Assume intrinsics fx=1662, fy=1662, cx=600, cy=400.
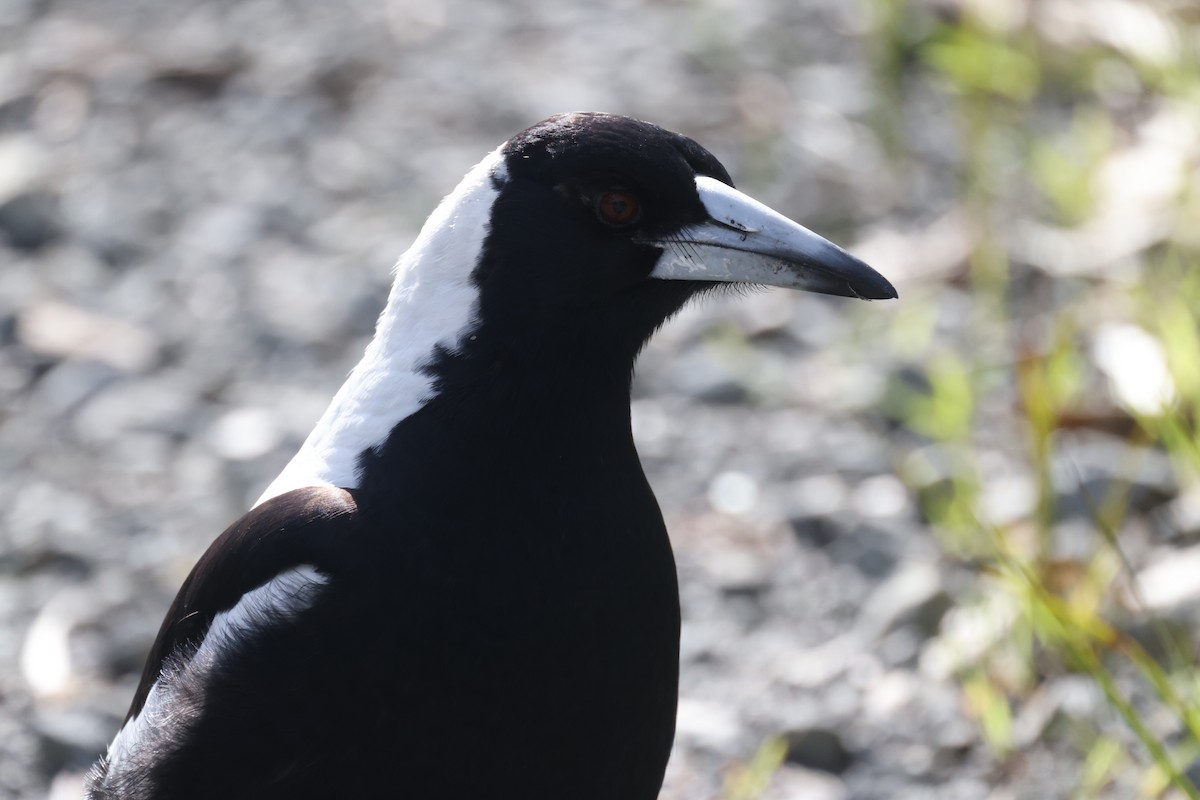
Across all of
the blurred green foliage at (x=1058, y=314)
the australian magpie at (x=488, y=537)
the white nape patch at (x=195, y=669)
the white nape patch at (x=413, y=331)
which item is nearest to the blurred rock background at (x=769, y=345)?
the blurred green foliage at (x=1058, y=314)

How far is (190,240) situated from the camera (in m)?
4.45

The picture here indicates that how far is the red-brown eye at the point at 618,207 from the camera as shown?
216cm

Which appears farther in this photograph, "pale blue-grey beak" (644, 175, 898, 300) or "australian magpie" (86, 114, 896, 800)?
"pale blue-grey beak" (644, 175, 898, 300)

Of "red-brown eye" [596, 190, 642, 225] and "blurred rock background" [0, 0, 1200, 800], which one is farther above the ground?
"red-brown eye" [596, 190, 642, 225]

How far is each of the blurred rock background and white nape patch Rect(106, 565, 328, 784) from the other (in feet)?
0.90

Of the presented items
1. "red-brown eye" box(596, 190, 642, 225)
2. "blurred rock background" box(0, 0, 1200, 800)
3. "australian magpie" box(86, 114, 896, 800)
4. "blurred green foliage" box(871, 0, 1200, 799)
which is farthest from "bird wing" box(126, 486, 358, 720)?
"blurred green foliage" box(871, 0, 1200, 799)

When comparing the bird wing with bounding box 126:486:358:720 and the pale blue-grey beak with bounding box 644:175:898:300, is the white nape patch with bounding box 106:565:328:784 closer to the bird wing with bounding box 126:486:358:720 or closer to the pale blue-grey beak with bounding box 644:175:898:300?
the bird wing with bounding box 126:486:358:720

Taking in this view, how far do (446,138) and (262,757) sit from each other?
122 inches

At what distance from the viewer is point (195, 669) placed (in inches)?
84.0

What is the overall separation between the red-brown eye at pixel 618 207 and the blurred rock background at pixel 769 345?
0.64 m

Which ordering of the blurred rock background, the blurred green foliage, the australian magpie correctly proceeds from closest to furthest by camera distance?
the australian magpie → the blurred green foliage → the blurred rock background

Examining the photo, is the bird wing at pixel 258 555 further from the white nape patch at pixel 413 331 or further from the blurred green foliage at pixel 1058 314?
the blurred green foliage at pixel 1058 314

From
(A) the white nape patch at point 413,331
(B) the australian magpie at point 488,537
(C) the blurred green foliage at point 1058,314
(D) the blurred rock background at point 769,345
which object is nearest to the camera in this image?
(B) the australian magpie at point 488,537

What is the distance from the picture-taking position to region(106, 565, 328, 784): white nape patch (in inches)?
79.0
